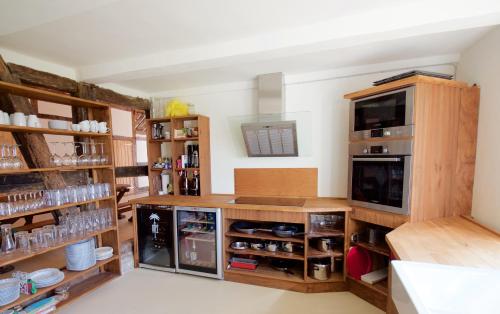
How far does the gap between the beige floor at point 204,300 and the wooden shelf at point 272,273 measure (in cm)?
11

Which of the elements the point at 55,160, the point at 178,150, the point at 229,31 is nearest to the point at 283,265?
the point at 178,150

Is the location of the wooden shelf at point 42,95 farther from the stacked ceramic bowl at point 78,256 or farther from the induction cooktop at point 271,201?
the induction cooktop at point 271,201

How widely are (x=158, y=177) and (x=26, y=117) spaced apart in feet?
4.57

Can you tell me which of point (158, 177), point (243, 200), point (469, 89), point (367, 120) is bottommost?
point (243, 200)

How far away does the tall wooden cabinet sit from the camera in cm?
154

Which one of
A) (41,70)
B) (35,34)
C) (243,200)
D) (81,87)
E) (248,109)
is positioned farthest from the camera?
(248,109)

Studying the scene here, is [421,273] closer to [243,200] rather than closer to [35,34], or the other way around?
[243,200]

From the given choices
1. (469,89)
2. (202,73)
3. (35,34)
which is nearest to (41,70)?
(35,34)

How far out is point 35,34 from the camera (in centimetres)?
153

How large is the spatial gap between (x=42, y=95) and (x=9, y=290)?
1.40 meters

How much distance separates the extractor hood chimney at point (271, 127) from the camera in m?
2.16

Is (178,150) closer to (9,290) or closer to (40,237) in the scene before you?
(40,237)

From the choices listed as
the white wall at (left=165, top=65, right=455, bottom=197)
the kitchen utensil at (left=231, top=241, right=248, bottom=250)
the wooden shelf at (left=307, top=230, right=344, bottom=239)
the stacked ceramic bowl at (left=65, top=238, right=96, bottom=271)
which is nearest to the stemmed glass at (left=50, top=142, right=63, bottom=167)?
the stacked ceramic bowl at (left=65, top=238, right=96, bottom=271)

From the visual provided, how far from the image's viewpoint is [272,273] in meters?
2.09
